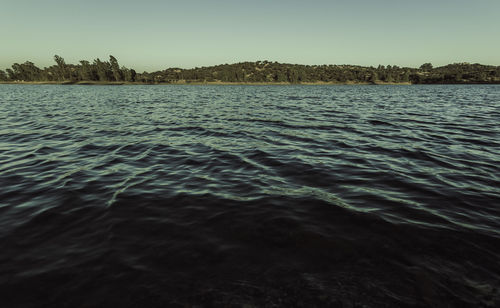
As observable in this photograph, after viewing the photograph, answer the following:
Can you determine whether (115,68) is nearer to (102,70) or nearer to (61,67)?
(102,70)

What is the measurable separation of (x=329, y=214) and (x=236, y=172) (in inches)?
148

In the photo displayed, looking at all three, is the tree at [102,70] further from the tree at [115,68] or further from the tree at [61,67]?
the tree at [61,67]

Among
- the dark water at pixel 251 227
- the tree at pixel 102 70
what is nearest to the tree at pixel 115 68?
the tree at pixel 102 70

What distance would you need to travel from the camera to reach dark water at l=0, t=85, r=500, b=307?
10.9 ft

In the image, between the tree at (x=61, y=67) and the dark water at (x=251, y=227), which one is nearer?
the dark water at (x=251, y=227)

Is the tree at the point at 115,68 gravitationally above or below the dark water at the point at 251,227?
above

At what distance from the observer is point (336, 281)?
3.45m

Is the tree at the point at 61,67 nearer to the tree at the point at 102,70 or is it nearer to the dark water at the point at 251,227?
the tree at the point at 102,70

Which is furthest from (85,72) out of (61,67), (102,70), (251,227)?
(251,227)

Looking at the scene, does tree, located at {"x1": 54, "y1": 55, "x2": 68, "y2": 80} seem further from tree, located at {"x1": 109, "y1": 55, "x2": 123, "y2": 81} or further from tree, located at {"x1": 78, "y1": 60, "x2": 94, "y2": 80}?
tree, located at {"x1": 109, "y1": 55, "x2": 123, "y2": 81}

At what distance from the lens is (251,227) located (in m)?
4.94

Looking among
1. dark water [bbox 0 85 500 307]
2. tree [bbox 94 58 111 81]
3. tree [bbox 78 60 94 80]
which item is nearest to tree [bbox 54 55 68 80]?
tree [bbox 78 60 94 80]

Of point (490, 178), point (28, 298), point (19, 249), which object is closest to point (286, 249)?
point (28, 298)

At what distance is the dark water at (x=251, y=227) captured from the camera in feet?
10.9
